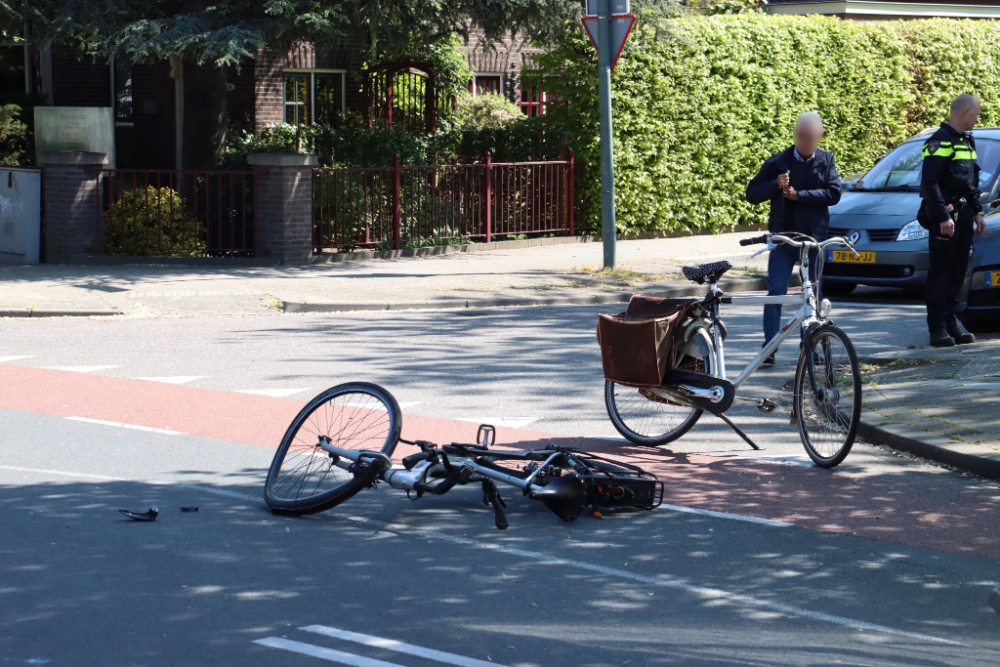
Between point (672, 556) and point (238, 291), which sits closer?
point (672, 556)

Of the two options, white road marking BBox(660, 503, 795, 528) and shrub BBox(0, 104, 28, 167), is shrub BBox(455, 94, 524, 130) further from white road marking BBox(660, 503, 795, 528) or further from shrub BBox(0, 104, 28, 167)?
white road marking BBox(660, 503, 795, 528)

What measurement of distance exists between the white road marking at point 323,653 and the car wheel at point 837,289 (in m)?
11.0

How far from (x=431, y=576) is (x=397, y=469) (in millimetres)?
996

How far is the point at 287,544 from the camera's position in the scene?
572 cm

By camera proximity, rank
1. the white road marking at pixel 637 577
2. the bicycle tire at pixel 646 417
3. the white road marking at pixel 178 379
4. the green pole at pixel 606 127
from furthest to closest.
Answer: the green pole at pixel 606 127 < the white road marking at pixel 178 379 < the bicycle tire at pixel 646 417 < the white road marking at pixel 637 577

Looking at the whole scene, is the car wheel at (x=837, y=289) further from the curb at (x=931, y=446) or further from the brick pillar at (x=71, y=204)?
the brick pillar at (x=71, y=204)

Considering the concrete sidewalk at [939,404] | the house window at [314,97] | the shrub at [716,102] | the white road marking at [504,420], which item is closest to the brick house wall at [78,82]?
the house window at [314,97]

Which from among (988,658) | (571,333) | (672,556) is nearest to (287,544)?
(672,556)

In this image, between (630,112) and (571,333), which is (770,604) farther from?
(630,112)

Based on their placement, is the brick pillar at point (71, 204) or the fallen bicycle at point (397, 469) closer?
the fallen bicycle at point (397, 469)

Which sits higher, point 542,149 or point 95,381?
point 542,149

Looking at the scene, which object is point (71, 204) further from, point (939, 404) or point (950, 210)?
point (939, 404)

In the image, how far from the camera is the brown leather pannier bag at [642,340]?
284 inches

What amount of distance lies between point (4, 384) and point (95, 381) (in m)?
0.62
